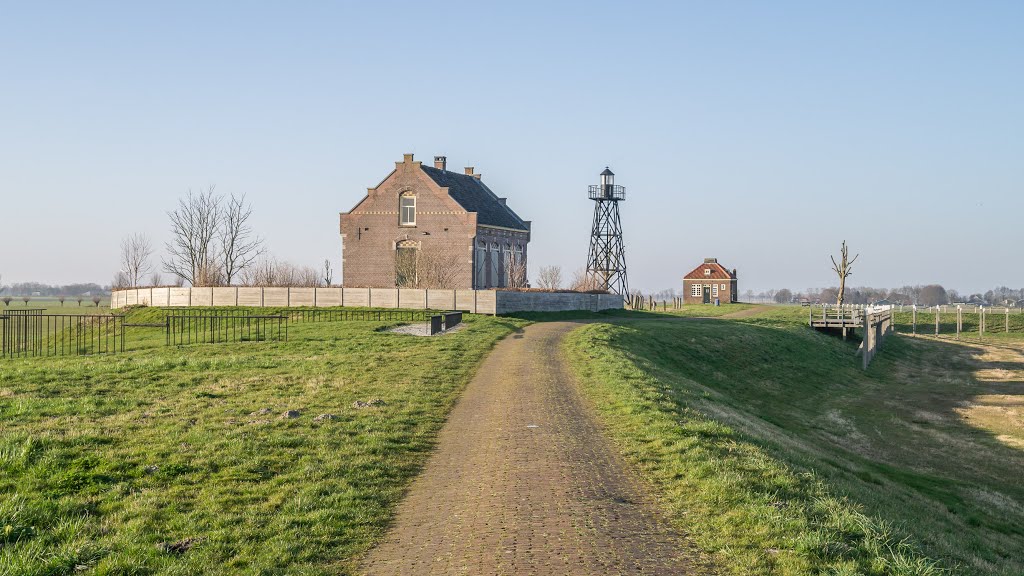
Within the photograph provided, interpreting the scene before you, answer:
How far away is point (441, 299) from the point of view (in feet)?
152

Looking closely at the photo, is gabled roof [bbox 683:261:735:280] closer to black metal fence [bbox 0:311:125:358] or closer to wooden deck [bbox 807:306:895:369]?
wooden deck [bbox 807:306:895:369]

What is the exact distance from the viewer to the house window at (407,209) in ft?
204

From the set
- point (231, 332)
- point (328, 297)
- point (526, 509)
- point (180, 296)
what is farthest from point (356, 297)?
point (526, 509)

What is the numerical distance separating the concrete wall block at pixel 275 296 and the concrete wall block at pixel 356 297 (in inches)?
153

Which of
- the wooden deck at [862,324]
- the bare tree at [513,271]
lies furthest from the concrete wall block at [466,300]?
the wooden deck at [862,324]

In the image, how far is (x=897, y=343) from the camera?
215 ft

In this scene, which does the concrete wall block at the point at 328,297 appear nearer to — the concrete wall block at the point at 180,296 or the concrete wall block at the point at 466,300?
the concrete wall block at the point at 466,300

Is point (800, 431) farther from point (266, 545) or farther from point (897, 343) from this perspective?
point (897, 343)

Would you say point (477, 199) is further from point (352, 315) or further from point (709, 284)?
point (709, 284)

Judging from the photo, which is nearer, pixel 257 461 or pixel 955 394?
pixel 257 461

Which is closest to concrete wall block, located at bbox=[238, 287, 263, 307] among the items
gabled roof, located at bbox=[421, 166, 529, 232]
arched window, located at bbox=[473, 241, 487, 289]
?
arched window, located at bbox=[473, 241, 487, 289]

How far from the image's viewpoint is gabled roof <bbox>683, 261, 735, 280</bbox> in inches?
4043

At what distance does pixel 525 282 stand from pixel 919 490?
175ft

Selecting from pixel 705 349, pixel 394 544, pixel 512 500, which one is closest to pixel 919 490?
pixel 512 500
